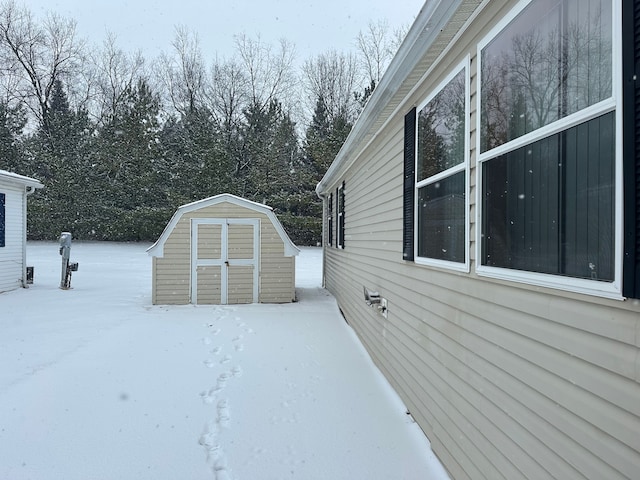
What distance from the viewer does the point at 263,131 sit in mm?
23062

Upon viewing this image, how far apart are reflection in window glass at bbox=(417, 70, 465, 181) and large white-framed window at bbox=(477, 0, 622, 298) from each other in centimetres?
31

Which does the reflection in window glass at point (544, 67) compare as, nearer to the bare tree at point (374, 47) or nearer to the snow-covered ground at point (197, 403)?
the snow-covered ground at point (197, 403)

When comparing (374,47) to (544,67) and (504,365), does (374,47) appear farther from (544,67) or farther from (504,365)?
(504,365)

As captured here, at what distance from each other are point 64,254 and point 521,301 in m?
11.2

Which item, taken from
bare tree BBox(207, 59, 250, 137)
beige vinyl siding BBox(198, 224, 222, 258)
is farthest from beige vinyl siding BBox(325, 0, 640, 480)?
bare tree BBox(207, 59, 250, 137)

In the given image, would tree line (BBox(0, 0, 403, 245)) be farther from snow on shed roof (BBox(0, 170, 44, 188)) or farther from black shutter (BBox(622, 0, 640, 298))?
black shutter (BBox(622, 0, 640, 298))

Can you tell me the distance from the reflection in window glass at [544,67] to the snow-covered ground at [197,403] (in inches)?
85.2

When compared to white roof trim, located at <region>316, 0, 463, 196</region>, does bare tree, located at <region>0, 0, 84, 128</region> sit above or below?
above

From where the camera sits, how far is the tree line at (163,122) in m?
20.6

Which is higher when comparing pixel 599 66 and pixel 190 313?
pixel 599 66

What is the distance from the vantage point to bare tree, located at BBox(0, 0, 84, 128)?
23.4 meters

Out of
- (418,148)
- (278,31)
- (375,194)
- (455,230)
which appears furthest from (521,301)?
(278,31)

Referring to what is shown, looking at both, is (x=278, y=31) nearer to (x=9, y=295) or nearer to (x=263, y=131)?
(x=263, y=131)

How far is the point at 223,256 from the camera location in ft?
28.4
